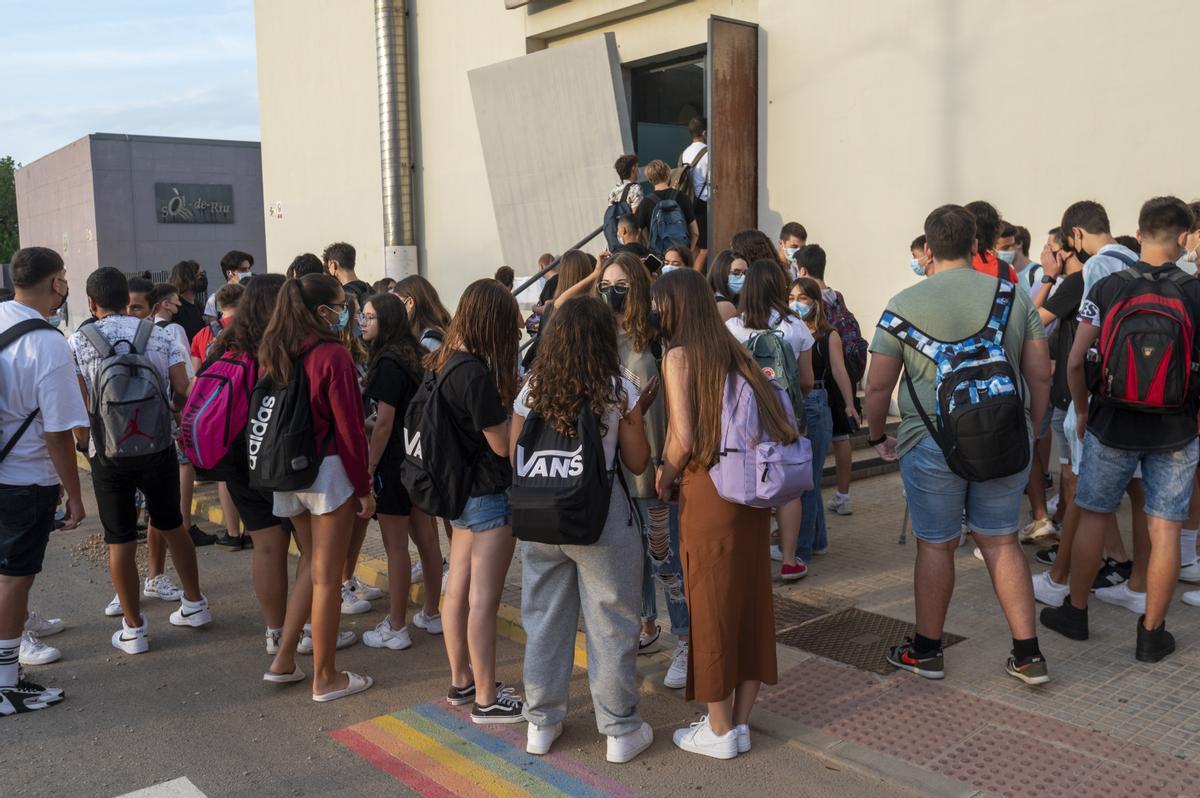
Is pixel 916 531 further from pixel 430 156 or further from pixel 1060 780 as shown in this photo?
pixel 430 156

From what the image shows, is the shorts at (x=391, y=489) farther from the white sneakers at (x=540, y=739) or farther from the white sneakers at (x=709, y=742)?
the white sneakers at (x=709, y=742)

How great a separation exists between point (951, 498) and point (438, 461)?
7.32 ft

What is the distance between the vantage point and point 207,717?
4535 millimetres

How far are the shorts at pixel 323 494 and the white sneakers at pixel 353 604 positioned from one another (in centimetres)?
156

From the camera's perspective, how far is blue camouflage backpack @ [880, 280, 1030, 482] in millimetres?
4062

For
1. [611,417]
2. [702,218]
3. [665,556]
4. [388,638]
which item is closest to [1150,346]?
[665,556]

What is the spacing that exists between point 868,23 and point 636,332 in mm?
7036

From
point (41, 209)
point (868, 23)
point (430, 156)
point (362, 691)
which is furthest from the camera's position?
point (41, 209)

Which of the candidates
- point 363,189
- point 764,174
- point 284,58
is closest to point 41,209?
point 284,58

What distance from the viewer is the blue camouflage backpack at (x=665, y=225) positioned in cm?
906

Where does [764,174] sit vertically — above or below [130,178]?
below

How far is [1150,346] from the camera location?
4398mm

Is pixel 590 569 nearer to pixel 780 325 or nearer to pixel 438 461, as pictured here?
pixel 438 461

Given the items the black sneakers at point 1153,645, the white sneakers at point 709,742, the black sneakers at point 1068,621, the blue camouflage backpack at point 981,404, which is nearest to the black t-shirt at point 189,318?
the white sneakers at point 709,742
